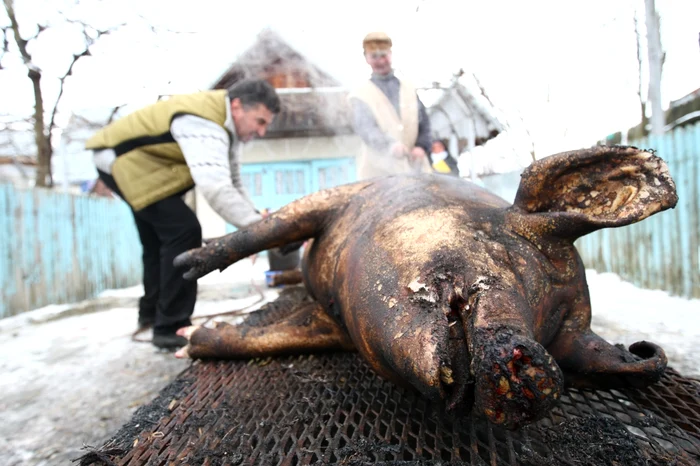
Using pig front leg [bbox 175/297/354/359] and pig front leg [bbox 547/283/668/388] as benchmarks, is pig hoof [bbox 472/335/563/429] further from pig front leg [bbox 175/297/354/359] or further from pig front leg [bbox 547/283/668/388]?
pig front leg [bbox 175/297/354/359]

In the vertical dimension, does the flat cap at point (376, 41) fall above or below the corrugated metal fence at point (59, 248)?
above

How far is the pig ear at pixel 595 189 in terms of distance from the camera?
127 cm

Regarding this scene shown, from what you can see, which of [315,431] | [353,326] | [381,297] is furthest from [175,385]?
[381,297]

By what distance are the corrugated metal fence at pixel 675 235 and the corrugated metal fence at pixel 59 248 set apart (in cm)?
598

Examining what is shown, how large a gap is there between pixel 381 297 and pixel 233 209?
178 cm

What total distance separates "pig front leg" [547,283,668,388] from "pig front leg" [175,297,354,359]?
34.7 inches

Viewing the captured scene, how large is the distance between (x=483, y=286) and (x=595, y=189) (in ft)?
2.14

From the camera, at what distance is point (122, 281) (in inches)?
257

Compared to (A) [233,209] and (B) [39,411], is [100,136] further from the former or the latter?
(B) [39,411]

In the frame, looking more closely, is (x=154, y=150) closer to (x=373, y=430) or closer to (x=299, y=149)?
(x=373, y=430)

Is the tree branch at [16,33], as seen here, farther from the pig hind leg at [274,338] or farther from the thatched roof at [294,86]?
the pig hind leg at [274,338]

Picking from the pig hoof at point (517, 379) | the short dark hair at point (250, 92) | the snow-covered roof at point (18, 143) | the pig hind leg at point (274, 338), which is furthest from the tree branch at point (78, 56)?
the pig hoof at point (517, 379)

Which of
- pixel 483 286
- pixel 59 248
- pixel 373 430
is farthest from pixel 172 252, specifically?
pixel 59 248

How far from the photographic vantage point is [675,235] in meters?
3.62
